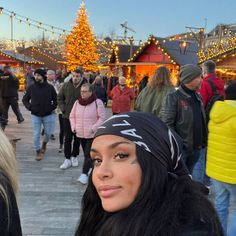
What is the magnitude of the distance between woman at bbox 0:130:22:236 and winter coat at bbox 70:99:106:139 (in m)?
3.92

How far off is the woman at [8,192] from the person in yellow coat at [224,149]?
214cm

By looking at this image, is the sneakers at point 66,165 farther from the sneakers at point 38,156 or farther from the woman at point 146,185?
the woman at point 146,185

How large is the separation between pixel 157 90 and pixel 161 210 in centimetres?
410

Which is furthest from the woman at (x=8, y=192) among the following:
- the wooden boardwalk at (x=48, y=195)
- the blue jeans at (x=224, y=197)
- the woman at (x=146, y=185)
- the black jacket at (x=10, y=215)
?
the blue jeans at (x=224, y=197)

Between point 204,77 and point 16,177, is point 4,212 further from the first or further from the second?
point 204,77

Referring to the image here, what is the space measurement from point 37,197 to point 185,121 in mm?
2361

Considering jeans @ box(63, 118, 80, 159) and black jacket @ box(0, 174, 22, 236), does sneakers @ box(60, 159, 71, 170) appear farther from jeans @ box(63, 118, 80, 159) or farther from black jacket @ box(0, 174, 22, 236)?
black jacket @ box(0, 174, 22, 236)

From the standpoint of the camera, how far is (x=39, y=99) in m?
7.03

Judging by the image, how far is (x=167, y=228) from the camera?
108cm

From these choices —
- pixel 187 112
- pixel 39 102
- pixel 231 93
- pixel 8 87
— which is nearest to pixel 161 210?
pixel 231 93

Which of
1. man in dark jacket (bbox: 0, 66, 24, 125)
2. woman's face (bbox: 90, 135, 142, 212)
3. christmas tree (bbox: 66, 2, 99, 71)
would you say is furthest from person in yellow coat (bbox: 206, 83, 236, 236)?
christmas tree (bbox: 66, 2, 99, 71)

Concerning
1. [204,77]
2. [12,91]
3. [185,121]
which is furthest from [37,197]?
[12,91]

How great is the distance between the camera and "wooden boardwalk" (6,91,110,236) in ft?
13.8

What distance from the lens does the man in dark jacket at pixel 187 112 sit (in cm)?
418
